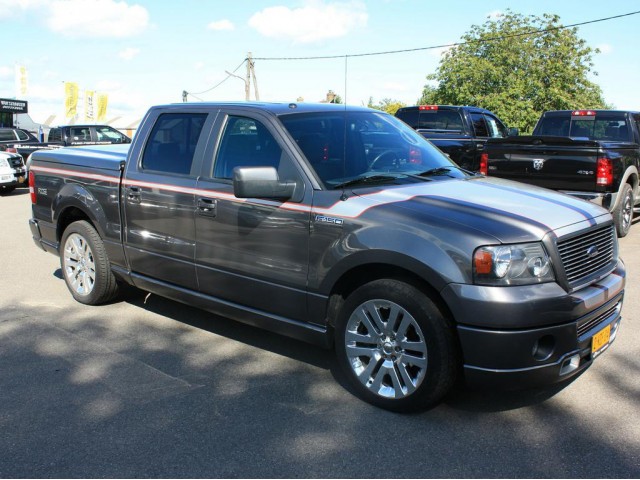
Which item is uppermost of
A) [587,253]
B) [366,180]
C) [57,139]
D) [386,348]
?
[57,139]

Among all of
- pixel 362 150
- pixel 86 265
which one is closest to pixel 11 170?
pixel 86 265

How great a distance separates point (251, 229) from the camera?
4.11 metres

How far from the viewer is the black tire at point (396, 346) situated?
3.35 metres

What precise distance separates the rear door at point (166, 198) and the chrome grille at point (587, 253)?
2.54 meters

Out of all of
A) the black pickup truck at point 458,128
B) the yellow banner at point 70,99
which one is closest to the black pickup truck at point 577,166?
the black pickup truck at point 458,128

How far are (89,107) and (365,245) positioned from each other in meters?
38.6

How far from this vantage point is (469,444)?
3.24m

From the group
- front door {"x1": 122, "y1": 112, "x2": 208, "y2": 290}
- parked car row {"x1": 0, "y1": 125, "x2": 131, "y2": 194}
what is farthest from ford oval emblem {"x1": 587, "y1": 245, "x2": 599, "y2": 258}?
parked car row {"x1": 0, "y1": 125, "x2": 131, "y2": 194}

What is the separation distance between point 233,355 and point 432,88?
126ft

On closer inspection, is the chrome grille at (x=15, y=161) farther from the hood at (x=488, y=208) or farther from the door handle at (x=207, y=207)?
the hood at (x=488, y=208)

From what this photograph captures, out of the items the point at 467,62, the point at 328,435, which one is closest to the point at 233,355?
the point at 328,435

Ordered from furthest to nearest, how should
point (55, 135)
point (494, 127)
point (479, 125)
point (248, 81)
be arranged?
point (248, 81), point (55, 135), point (494, 127), point (479, 125)

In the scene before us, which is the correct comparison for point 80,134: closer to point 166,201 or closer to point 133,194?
point 133,194

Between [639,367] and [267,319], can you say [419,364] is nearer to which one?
[267,319]
